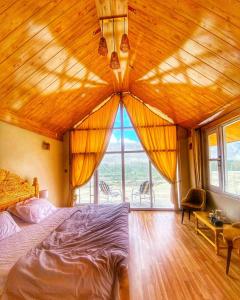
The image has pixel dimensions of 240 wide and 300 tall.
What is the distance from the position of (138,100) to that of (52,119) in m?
2.64

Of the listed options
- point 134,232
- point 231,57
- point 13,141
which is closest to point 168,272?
point 134,232

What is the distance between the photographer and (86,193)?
6191 mm

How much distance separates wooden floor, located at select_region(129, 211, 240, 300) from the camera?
222 cm

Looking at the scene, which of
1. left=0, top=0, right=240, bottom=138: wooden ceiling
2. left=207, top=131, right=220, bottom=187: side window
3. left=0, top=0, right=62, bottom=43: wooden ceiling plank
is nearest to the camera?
left=0, top=0, right=62, bottom=43: wooden ceiling plank

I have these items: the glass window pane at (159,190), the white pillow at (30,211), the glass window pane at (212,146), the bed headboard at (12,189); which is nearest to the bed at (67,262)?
the white pillow at (30,211)

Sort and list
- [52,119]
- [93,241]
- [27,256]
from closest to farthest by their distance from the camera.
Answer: [27,256] → [93,241] → [52,119]

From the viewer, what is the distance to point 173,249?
10.8 ft

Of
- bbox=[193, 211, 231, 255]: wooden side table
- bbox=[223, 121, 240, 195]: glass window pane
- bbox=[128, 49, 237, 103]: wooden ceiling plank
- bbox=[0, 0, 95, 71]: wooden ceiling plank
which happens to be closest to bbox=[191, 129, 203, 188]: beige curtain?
bbox=[223, 121, 240, 195]: glass window pane

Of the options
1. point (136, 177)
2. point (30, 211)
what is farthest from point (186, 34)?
point (136, 177)

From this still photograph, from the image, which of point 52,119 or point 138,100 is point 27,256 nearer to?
point 52,119

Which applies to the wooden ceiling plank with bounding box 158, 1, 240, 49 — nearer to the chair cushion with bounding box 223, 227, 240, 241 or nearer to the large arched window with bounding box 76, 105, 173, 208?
the chair cushion with bounding box 223, 227, 240, 241

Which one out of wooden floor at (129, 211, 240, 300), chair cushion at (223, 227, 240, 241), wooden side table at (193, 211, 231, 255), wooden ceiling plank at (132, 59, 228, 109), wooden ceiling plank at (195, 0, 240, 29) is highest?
wooden ceiling plank at (195, 0, 240, 29)

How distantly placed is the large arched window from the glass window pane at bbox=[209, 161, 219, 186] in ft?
4.82

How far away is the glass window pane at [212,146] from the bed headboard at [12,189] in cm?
418
